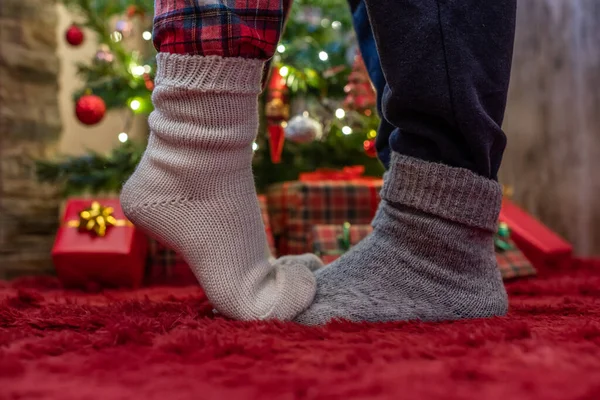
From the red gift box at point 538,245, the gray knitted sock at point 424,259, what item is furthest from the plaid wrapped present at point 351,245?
the gray knitted sock at point 424,259

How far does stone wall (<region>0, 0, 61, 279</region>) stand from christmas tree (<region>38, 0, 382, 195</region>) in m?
0.21

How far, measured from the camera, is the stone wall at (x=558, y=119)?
5.56 ft

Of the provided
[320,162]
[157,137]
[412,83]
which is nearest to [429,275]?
[412,83]

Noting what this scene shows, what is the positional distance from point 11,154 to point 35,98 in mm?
205

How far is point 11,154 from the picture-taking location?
186 cm

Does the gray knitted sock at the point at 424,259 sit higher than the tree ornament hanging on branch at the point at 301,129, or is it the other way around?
the tree ornament hanging on branch at the point at 301,129

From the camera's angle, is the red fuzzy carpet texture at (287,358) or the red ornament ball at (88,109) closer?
the red fuzzy carpet texture at (287,358)

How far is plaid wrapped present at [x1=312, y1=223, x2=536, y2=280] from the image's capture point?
4.10 feet

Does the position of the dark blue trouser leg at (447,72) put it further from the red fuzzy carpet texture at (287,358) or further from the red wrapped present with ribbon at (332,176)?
the red wrapped present with ribbon at (332,176)

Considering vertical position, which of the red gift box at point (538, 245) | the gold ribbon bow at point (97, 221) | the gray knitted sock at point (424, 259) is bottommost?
the gold ribbon bow at point (97, 221)

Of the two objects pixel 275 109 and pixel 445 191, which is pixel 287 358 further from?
pixel 275 109

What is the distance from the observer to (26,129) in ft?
6.27

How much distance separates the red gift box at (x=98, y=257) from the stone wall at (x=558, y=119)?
1.20 metres

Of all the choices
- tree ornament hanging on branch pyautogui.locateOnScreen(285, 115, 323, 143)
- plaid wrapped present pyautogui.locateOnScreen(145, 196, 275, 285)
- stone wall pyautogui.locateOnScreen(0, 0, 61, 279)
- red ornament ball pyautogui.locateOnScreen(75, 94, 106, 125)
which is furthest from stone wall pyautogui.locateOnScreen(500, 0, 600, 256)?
stone wall pyautogui.locateOnScreen(0, 0, 61, 279)
